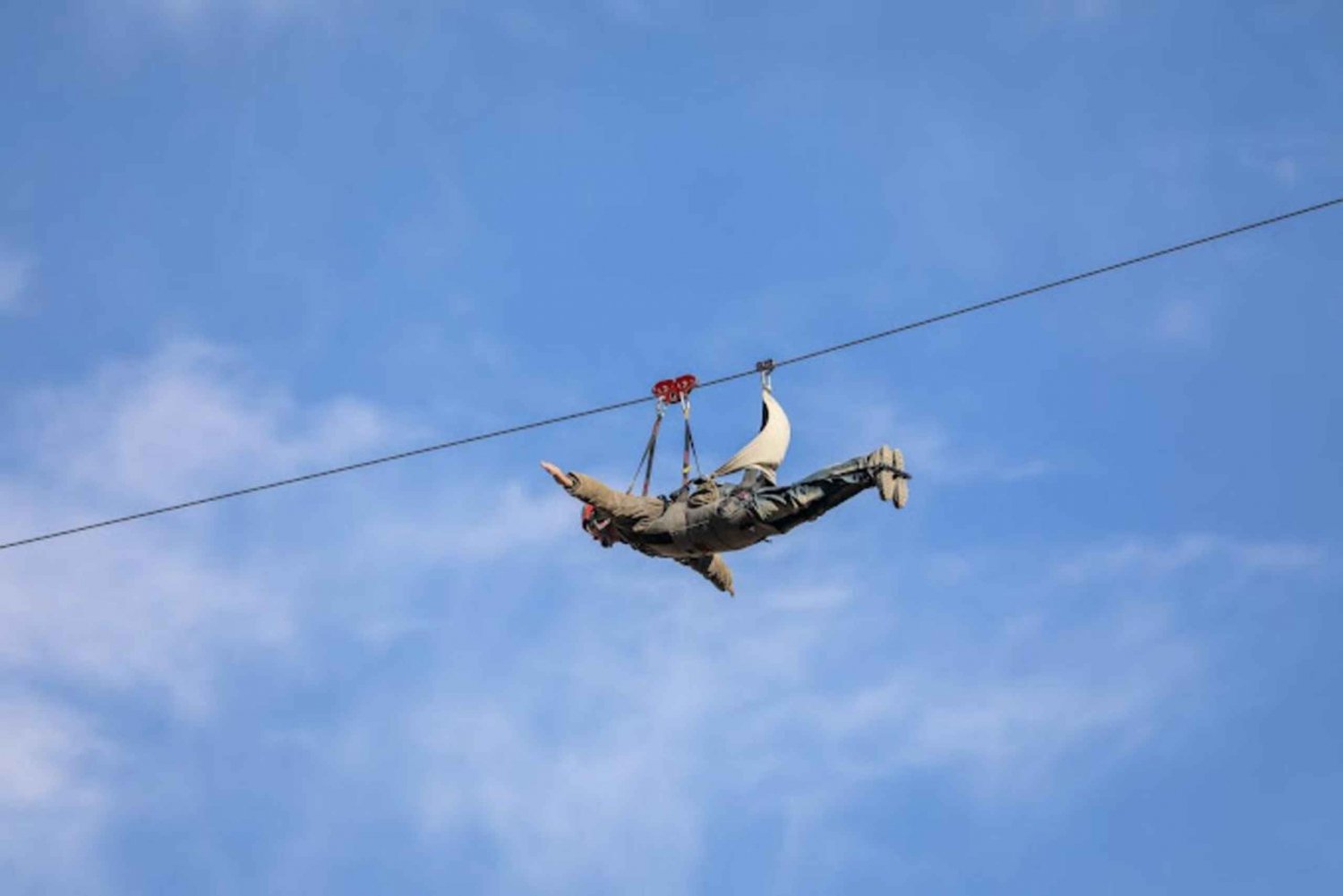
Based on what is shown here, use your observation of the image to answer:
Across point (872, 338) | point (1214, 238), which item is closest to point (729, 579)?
point (872, 338)

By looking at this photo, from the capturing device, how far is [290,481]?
32.4 metres

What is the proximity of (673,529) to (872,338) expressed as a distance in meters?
2.99

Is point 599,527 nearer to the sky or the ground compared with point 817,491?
nearer to the sky

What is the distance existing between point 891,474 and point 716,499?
8.29 feet

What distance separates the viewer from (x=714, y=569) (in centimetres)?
3291

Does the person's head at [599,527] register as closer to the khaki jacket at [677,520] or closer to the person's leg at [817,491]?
the khaki jacket at [677,520]

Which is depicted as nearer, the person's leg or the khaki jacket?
the person's leg

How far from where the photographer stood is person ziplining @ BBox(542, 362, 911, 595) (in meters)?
30.1

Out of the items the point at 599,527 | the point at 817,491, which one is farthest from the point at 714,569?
the point at 817,491

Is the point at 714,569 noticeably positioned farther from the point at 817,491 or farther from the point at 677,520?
the point at 817,491

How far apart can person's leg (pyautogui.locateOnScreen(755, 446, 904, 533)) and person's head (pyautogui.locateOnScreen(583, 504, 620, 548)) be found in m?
1.93

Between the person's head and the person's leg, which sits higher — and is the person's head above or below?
above

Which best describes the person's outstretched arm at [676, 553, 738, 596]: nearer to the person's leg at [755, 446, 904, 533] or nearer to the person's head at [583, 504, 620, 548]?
the person's head at [583, 504, 620, 548]

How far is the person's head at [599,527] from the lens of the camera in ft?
104
